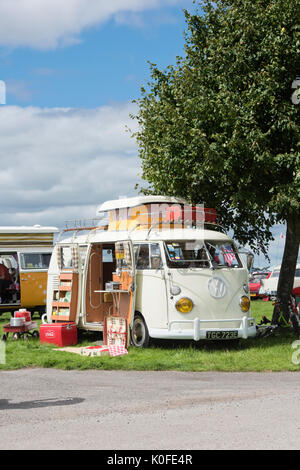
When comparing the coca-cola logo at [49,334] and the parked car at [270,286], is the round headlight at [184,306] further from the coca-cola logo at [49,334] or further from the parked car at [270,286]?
the parked car at [270,286]

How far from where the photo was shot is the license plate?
1246 centimetres

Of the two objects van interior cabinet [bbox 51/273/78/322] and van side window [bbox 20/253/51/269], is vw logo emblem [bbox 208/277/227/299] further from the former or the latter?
van side window [bbox 20/253/51/269]

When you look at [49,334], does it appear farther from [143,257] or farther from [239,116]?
[239,116]

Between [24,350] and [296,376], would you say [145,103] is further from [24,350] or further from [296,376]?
Result: [296,376]

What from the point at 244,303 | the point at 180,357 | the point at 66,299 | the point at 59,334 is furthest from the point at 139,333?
the point at 66,299

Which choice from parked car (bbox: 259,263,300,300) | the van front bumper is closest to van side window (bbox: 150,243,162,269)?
the van front bumper

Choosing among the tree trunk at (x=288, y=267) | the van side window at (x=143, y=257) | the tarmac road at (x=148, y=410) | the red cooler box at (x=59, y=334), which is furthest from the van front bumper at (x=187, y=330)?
the tree trunk at (x=288, y=267)

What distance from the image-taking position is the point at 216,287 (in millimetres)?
12727

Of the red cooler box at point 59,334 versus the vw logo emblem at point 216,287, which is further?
the red cooler box at point 59,334

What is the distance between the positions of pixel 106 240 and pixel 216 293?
2.92m

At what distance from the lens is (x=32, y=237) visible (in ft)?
76.7

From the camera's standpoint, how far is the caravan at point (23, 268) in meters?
22.1

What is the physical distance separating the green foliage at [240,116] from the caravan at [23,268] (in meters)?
7.90

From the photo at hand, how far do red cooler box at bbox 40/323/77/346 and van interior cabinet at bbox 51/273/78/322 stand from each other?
456 millimetres
